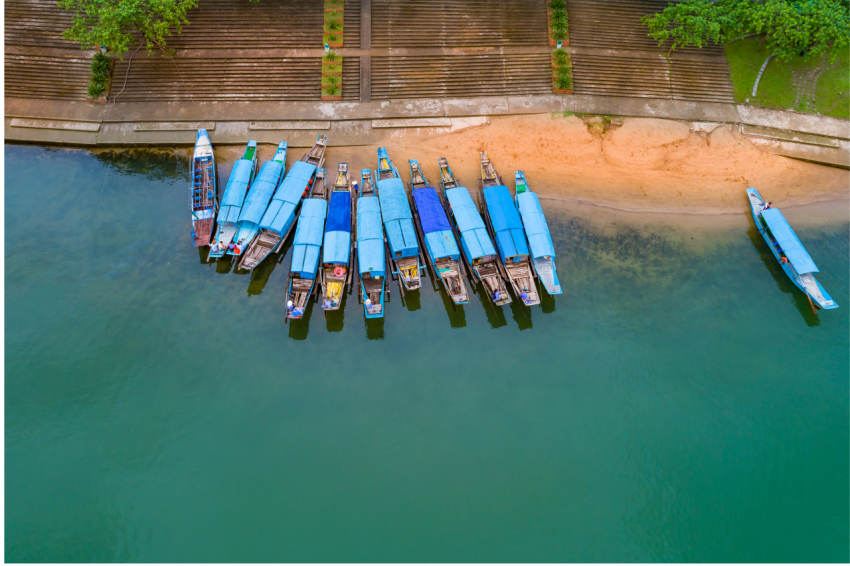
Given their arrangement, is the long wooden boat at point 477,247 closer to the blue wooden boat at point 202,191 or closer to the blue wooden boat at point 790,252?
the blue wooden boat at point 202,191

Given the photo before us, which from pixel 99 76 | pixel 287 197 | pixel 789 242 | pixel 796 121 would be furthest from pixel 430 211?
pixel 796 121

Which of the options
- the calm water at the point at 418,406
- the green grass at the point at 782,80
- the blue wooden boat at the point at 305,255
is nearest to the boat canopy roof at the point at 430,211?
the calm water at the point at 418,406

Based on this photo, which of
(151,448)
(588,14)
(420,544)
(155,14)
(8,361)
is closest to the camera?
(420,544)

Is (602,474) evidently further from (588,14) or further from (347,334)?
(588,14)

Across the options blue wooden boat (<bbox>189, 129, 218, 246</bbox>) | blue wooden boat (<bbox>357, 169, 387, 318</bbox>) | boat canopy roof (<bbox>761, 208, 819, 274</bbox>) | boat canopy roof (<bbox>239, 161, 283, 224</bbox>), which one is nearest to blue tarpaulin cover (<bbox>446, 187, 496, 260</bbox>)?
blue wooden boat (<bbox>357, 169, 387, 318</bbox>)

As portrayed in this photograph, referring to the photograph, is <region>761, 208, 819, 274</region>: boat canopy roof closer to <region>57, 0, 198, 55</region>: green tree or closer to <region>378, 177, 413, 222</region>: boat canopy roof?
<region>378, 177, 413, 222</region>: boat canopy roof

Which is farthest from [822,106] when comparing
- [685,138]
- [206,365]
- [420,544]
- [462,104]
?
[206,365]
